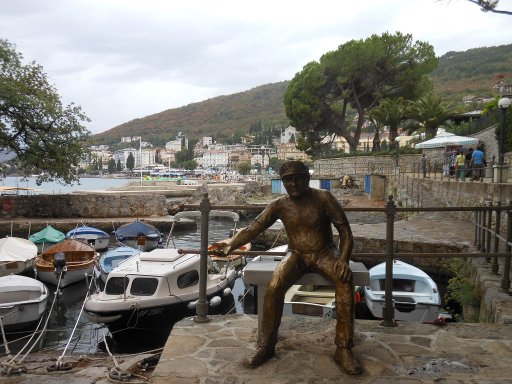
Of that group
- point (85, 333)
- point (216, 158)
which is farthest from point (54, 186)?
point (85, 333)

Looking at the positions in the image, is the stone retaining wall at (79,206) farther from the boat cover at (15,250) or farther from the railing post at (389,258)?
the railing post at (389,258)

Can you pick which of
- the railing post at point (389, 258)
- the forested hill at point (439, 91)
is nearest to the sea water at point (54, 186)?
the forested hill at point (439, 91)

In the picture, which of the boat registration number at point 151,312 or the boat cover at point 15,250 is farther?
the boat cover at point 15,250

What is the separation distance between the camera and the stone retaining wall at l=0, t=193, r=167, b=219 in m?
27.2

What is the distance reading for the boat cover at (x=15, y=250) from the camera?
45.6 feet

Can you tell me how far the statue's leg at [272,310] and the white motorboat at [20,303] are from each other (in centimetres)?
Answer: 833

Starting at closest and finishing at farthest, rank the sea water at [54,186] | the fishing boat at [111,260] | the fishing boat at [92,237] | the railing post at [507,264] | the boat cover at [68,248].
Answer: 1. the railing post at [507,264]
2. the fishing boat at [111,260]
3. the boat cover at [68,248]
4. the fishing boat at [92,237]
5. the sea water at [54,186]

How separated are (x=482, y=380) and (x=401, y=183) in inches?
1022

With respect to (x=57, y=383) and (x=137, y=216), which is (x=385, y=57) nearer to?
(x=137, y=216)

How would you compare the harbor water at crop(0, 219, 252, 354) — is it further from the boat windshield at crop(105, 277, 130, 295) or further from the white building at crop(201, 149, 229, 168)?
the white building at crop(201, 149, 229, 168)

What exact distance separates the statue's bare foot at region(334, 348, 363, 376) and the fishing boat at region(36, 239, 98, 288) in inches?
461

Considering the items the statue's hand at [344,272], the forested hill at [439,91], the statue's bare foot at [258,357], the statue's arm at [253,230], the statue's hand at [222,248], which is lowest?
the statue's bare foot at [258,357]

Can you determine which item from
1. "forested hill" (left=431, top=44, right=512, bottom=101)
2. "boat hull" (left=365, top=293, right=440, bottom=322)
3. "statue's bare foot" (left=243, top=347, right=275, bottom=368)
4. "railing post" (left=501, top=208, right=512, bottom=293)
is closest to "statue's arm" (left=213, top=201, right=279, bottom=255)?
"statue's bare foot" (left=243, top=347, right=275, bottom=368)

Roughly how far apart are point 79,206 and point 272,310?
27238 millimetres
